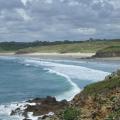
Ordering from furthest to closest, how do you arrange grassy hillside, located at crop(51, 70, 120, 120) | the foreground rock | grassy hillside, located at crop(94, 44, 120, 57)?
grassy hillside, located at crop(94, 44, 120, 57), the foreground rock, grassy hillside, located at crop(51, 70, 120, 120)

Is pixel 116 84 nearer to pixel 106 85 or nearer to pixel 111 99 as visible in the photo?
pixel 106 85

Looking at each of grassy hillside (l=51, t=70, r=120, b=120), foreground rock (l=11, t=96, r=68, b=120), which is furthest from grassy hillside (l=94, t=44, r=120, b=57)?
grassy hillside (l=51, t=70, r=120, b=120)

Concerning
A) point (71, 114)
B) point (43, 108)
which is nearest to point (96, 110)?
point (71, 114)

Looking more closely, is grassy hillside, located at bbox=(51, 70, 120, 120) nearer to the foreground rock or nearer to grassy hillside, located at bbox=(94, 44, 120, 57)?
the foreground rock

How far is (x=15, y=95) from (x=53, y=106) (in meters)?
15.7

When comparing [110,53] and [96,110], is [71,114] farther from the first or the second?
[110,53]

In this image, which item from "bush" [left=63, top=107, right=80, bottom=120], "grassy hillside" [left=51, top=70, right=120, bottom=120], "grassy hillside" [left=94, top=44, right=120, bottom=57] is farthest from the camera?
"grassy hillside" [left=94, top=44, right=120, bottom=57]

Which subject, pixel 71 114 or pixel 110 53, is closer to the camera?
pixel 71 114

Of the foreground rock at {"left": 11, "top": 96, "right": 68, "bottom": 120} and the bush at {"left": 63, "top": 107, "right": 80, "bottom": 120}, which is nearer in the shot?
the bush at {"left": 63, "top": 107, "right": 80, "bottom": 120}

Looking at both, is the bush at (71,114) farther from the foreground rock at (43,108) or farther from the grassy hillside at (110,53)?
the grassy hillside at (110,53)

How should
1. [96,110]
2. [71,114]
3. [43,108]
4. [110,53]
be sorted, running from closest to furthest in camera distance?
[71,114] < [96,110] < [43,108] < [110,53]

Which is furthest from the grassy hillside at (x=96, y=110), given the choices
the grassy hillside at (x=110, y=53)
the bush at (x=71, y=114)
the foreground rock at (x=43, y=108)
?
the grassy hillside at (x=110, y=53)

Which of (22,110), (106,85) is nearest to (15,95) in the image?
(22,110)

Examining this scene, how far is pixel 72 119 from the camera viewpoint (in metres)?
16.8
